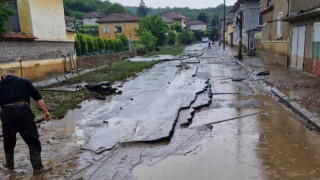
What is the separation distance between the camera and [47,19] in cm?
1619

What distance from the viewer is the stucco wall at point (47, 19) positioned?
15.0 m

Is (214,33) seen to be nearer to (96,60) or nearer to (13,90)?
(96,60)

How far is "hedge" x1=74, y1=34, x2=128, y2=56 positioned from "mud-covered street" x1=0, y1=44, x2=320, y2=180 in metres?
12.0

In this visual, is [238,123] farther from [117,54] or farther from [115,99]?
[117,54]

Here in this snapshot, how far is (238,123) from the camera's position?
7.43m

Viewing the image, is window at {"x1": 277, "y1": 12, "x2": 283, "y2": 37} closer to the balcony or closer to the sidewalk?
the balcony

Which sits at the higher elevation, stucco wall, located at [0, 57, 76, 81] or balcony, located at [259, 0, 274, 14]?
balcony, located at [259, 0, 274, 14]

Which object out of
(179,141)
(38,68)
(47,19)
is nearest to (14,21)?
(47,19)

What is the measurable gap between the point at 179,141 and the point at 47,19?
12805mm

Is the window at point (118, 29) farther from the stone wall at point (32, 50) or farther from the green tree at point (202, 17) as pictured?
the green tree at point (202, 17)

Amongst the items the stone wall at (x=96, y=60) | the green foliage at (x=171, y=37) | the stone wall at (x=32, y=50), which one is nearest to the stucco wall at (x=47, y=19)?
the stone wall at (x=32, y=50)

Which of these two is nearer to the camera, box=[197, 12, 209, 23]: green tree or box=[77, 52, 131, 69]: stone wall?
box=[77, 52, 131, 69]: stone wall

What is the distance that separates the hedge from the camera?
2144cm

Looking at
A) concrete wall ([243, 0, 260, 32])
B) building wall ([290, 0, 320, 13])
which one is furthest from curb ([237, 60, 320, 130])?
concrete wall ([243, 0, 260, 32])
